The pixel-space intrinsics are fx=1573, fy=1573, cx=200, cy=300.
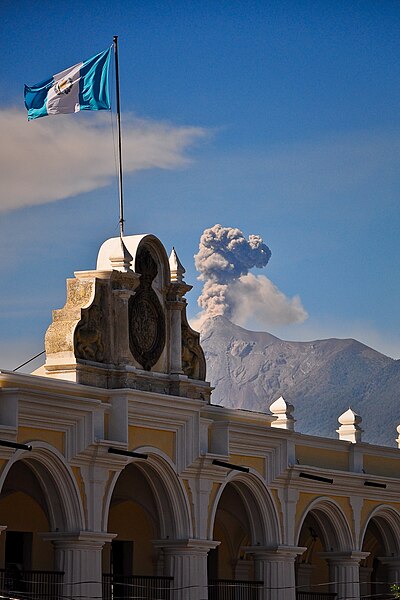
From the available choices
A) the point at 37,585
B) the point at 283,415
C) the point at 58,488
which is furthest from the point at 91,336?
the point at 283,415

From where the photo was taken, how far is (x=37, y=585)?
3234 centimetres

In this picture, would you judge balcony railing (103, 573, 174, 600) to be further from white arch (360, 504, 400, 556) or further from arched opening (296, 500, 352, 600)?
white arch (360, 504, 400, 556)

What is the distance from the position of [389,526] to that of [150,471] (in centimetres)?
1126

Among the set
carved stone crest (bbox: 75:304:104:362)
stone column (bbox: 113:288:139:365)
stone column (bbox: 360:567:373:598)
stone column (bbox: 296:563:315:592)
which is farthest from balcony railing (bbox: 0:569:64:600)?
stone column (bbox: 360:567:373:598)

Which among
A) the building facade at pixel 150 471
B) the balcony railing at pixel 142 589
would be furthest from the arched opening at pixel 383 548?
the balcony railing at pixel 142 589

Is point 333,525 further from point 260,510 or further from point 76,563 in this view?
point 76,563

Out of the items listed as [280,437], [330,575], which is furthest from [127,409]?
[330,575]

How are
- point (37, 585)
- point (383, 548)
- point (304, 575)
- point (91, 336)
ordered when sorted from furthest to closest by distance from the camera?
point (304, 575)
point (383, 548)
point (91, 336)
point (37, 585)

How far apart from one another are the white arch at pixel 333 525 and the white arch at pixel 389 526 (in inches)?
81.3

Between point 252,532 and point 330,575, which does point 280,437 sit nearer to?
point 252,532

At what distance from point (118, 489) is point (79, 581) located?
15.5 ft

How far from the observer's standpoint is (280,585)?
125 ft

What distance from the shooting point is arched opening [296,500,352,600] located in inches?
1603

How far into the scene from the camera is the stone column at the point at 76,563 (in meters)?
31.5
